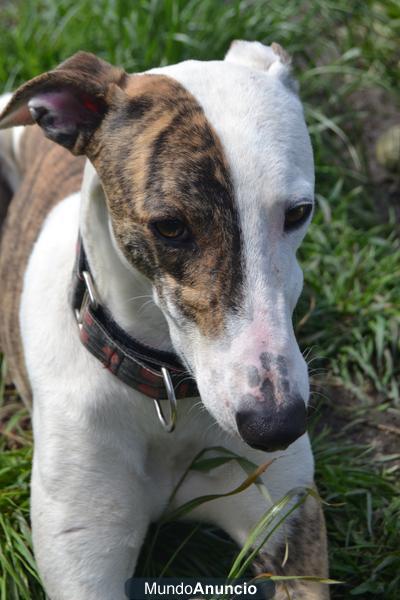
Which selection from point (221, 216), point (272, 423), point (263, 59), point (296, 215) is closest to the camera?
point (272, 423)

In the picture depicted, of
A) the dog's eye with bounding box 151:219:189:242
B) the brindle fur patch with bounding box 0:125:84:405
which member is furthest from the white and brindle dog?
the brindle fur patch with bounding box 0:125:84:405

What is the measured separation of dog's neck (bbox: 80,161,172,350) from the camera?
8.82 ft

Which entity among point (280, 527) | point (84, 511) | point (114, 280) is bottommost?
point (84, 511)

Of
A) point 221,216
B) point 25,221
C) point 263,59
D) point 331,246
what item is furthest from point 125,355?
point 331,246

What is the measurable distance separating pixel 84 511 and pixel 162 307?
72cm

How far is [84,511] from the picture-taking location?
2.83 m

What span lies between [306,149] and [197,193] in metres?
0.38

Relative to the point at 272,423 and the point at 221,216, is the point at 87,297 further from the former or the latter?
the point at 272,423

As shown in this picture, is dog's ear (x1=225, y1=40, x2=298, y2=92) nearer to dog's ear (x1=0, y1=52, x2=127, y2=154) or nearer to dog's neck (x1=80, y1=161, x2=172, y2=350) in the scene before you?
dog's ear (x1=0, y1=52, x2=127, y2=154)

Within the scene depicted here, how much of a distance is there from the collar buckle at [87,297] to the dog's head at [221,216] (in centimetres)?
23

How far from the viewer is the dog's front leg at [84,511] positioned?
2.78m

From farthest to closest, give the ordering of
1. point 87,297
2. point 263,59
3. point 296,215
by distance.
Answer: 1. point 263,59
2. point 87,297
3. point 296,215

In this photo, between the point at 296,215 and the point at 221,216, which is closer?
the point at 221,216

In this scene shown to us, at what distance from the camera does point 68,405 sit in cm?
287
